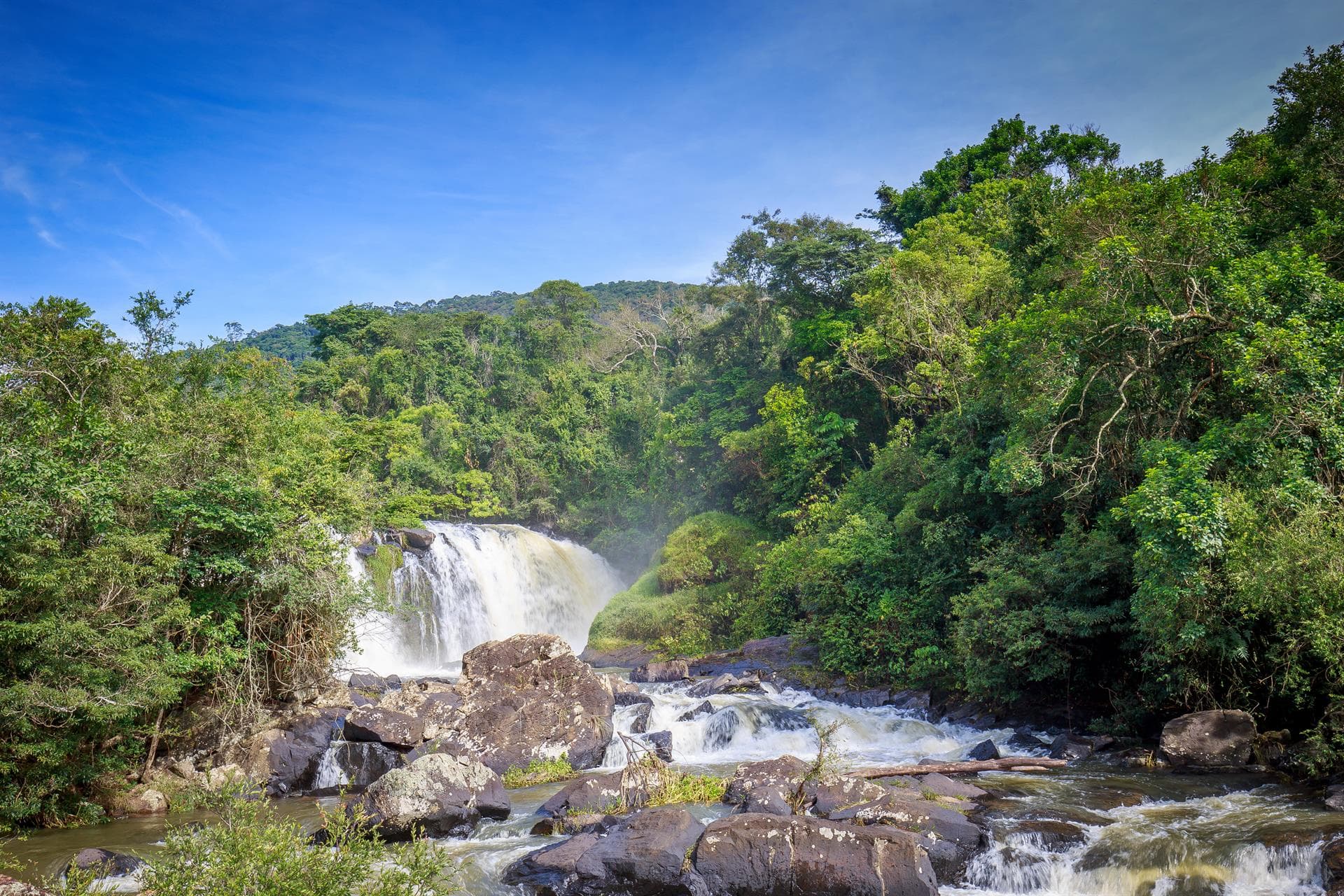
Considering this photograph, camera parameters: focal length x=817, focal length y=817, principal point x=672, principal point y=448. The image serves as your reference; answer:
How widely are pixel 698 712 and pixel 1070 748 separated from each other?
285 inches

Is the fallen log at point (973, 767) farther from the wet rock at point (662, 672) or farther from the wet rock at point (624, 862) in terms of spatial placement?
the wet rock at point (662, 672)

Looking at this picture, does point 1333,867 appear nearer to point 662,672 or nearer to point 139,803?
point 139,803

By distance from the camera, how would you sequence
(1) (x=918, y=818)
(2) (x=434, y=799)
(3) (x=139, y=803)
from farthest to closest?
(3) (x=139, y=803)
(2) (x=434, y=799)
(1) (x=918, y=818)

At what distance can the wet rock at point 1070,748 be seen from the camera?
1342 cm

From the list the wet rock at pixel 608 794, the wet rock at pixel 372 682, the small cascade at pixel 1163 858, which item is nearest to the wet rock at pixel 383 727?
the wet rock at pixel 608 794

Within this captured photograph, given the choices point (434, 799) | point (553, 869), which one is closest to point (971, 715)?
point (553, 869)

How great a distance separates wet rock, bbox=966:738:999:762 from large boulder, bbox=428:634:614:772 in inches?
258

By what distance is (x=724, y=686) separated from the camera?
2020 centimetres

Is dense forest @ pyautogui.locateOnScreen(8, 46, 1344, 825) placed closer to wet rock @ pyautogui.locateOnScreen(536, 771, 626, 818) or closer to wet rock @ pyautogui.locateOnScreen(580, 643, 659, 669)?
wet rock @ pyautogui.locateOnScreen(580, 643, 659, 669)

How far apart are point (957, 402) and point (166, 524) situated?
16.6m

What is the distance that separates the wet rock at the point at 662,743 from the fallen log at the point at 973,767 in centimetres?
357

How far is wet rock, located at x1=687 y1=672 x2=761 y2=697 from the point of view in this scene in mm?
20047

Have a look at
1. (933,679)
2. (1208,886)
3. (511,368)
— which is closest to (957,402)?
(933,679)

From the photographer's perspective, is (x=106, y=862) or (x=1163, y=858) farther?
(x=106, y=862)
